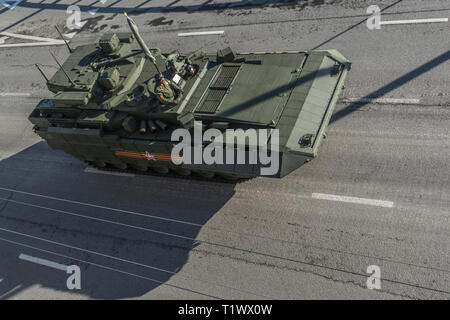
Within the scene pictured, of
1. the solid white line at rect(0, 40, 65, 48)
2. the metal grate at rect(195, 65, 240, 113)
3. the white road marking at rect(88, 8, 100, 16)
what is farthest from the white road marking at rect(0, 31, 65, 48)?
the metal grate at rect(195, 65, 240, 113)

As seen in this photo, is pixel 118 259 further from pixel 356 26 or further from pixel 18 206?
pixel 356 26

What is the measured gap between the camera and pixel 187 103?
41.2ft

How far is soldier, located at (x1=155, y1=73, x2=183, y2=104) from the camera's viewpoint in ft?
39.8

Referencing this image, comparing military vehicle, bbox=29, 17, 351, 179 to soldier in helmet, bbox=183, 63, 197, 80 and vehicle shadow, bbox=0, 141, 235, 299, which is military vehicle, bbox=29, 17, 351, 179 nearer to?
soldier in helmet, bbox=183, 63, 197, 80

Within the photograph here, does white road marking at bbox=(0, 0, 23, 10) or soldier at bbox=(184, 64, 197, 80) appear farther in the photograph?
white road marking at bbox=(0, 0, 23, 10)

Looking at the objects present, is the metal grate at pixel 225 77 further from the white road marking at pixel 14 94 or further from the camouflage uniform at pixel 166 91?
the white road marking at pixel 14 94

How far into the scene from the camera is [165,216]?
14039mm

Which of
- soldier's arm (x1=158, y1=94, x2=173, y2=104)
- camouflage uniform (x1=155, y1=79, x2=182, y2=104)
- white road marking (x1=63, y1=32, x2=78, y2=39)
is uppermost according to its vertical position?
white road marking (x1=63, y1=32, x2=78, y2=39)

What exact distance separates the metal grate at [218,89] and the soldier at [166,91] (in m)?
0.99

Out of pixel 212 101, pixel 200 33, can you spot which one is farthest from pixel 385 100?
pixel 200 33

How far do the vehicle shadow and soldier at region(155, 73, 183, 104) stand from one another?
4.00m

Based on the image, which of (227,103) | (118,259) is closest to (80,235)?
(118,259)

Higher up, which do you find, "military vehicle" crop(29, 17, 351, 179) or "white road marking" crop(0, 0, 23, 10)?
"white road marking" crop(0, 0, 23, 10)

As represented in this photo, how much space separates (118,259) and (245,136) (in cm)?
709
